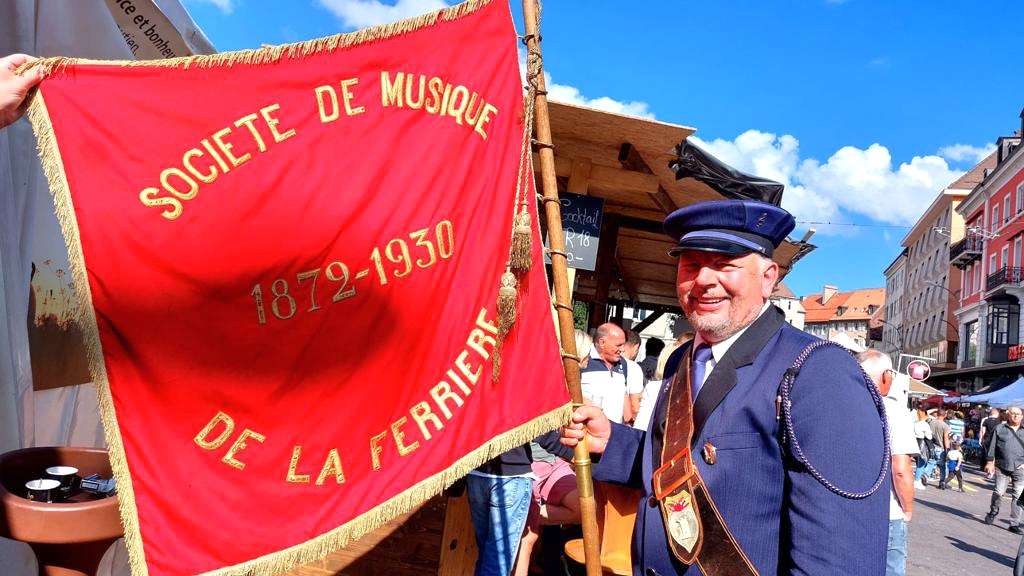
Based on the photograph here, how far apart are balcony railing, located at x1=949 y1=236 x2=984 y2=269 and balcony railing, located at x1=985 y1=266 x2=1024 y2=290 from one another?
403 cm

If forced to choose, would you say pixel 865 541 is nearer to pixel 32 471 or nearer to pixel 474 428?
pixel 474 428

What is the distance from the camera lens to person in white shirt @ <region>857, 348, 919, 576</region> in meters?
4.19

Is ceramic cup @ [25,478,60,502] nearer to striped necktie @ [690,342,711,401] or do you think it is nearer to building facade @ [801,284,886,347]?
striped necktie @ [690,342,711,401]

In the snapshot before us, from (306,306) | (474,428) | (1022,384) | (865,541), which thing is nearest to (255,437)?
(306,306)

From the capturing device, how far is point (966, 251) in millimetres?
42938

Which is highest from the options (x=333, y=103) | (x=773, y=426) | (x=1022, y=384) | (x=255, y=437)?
(x=1022, y=384)

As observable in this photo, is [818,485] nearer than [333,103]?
Yes

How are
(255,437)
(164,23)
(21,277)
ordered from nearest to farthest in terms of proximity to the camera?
(255,437)
(21,277)
(164,23)

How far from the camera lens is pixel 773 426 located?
1.73m

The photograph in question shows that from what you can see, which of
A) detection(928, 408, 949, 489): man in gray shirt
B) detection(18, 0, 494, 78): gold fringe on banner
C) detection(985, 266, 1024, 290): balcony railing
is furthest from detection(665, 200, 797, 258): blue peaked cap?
detection(985, 266, 1024, 290): balcony railing

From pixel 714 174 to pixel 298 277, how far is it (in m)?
3.72

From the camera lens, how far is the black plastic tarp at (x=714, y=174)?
506 centimetres

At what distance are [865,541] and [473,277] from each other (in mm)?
1447

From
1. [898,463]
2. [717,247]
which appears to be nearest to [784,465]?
[717,247]
